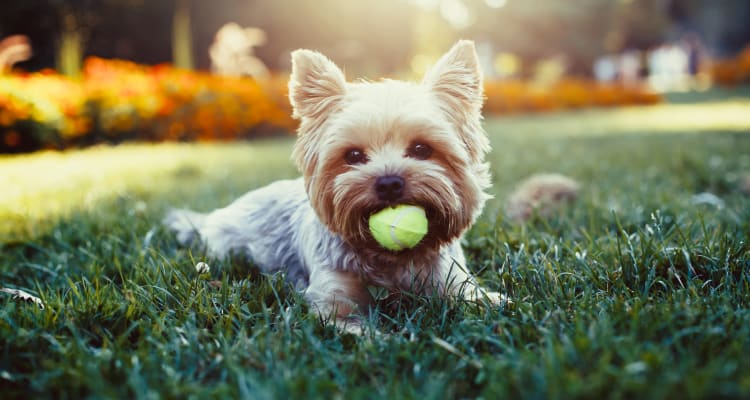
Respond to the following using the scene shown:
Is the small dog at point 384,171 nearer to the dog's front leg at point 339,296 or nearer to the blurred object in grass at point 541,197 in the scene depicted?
the dog's front leg at point 339,296

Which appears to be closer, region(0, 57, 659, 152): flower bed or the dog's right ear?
the dog's right ear

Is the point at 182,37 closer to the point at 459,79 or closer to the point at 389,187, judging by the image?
the point at 459,79

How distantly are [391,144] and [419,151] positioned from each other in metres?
0.17

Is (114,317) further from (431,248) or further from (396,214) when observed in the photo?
(431,248)

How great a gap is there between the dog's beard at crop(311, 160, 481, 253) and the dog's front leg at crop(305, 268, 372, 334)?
205 mm

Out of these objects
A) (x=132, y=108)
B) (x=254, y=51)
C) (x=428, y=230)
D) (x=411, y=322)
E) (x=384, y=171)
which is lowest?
(x=411, y=322)

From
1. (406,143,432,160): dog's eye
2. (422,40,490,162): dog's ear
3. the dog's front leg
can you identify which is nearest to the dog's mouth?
the dog's front leg

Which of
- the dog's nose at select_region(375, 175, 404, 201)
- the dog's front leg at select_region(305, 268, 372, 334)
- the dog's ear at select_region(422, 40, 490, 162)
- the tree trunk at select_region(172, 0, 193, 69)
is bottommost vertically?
the dog's front leg at select_region(305, 268, 372, 334)

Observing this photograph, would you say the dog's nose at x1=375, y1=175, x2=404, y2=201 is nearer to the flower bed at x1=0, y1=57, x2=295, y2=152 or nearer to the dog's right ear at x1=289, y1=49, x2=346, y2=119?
the dog's right ear at x1=289, y1=49, x2=346, y2=119

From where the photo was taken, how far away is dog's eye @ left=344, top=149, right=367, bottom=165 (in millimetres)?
3019

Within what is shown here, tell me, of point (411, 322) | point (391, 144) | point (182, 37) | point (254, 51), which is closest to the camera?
point (411, 322)

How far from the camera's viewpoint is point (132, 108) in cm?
1173

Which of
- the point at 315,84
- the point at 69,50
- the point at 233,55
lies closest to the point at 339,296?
the point at 315,84

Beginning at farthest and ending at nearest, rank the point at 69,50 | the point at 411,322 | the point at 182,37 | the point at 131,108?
the point at 182,37
the point at 69,50
the point at 131,108
the point at 411,322
